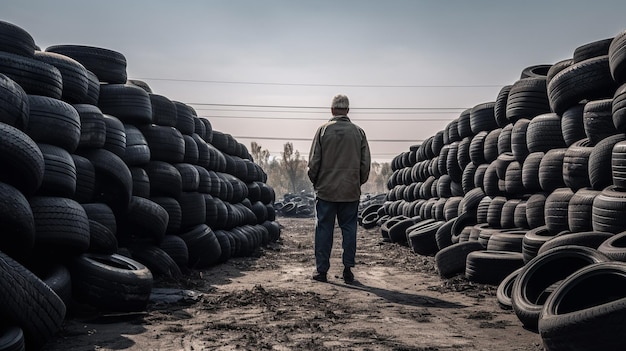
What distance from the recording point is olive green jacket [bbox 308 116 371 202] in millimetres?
7016

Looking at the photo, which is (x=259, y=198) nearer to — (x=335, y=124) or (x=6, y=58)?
(x=335, y=124)

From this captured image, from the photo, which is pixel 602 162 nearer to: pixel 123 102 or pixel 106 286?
pixel 106 286

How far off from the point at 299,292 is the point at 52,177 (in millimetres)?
2647

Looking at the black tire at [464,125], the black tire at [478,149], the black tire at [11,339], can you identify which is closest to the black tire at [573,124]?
the black tire at [478,149]

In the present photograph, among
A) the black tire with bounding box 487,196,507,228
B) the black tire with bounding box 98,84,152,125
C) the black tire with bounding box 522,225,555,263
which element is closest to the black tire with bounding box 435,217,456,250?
the black tire with bounding box 487,196,507,228

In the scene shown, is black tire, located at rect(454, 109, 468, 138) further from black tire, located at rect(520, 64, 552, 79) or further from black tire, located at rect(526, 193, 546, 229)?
black tire, located at rect(526, 193, 546, 229)

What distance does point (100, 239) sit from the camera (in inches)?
195

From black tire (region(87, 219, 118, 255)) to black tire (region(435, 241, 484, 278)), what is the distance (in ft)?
13.0

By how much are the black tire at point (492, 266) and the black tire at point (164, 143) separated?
4163 millimetres

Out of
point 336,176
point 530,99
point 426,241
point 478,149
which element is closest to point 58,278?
point 336,176

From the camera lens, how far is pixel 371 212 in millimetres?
23281

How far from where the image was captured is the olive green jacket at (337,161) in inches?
276

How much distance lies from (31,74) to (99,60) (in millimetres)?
2068

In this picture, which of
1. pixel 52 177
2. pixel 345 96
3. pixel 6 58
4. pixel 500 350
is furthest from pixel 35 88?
pixel 500 350
